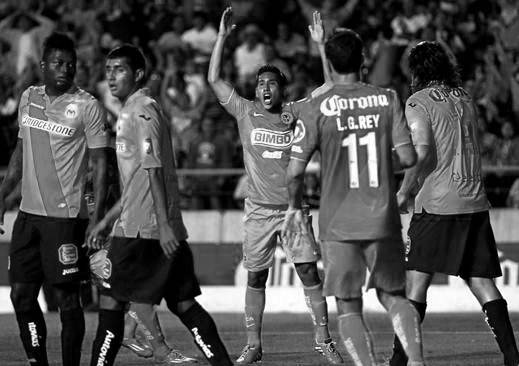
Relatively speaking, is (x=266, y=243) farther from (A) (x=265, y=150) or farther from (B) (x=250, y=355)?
(B) (x=250, y=355)

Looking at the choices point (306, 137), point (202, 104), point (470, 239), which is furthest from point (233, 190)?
point (306, 137)

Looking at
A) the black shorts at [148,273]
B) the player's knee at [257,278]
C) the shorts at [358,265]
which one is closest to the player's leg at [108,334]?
the black shorts at [148,273]

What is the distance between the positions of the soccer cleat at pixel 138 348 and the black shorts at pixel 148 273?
11.1 ft

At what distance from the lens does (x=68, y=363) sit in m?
10.1

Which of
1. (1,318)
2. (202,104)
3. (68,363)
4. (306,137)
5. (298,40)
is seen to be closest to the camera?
(306,137)

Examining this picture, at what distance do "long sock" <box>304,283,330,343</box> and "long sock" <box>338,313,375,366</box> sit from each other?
330 cm

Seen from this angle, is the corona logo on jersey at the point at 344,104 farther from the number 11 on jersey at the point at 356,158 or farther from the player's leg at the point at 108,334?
the player's leg at the point at 108,334

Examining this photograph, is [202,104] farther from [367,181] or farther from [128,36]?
[367,181]

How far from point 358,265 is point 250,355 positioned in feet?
10.8

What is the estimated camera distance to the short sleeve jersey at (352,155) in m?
8.80

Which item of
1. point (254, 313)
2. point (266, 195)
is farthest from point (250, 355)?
point (266, 195)

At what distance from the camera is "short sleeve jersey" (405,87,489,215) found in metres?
10.4

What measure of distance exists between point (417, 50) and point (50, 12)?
1555cm

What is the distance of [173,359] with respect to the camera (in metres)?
12.0
